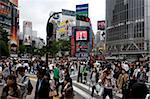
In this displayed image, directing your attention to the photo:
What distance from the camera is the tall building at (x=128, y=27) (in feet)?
331

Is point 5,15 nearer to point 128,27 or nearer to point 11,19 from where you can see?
point 11,19

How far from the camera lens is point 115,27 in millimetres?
120438

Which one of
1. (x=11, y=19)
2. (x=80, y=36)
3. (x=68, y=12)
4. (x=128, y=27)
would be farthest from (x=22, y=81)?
(x=11, y=19)

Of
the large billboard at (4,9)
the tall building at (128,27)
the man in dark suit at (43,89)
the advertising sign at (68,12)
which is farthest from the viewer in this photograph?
the large billboard at (4,9)

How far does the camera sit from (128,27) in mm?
110438

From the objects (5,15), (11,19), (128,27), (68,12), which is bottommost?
(68,12)

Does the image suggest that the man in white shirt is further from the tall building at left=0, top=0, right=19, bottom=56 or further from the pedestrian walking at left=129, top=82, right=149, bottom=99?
the tall building at left=0, top=0, right=19, bottom=56

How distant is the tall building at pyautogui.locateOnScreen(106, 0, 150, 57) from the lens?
10081cm

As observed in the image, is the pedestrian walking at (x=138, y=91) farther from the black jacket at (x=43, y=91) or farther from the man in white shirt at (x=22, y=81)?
the man in white shirt at (x=22, y=81)

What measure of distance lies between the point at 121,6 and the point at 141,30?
14611mm

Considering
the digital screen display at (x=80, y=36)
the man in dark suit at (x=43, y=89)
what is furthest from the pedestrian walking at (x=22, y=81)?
the digital screen display at (x=80, y=36)

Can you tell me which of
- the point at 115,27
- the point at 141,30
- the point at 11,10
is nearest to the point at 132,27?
the point at 141,30

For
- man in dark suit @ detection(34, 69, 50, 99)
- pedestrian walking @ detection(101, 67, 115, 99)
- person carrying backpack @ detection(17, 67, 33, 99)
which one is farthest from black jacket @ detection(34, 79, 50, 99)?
pedestrian walking @ detection(101, 67, 115, 99)

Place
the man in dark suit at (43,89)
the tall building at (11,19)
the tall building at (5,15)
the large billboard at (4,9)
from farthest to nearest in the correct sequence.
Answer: the tall building at (11,19) < the tall building at (5,15) < the large billboard at (4,9) < the man in dark suit at (43,89)
